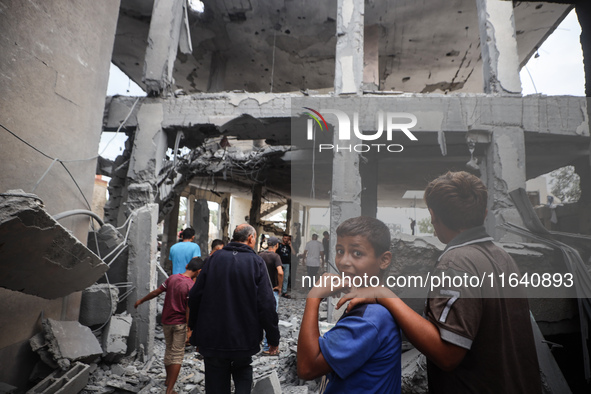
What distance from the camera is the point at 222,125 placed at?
654 cm

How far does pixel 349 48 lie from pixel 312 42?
10.9 ft

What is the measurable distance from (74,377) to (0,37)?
11.3 ft

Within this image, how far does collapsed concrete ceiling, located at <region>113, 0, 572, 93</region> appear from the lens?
795cm

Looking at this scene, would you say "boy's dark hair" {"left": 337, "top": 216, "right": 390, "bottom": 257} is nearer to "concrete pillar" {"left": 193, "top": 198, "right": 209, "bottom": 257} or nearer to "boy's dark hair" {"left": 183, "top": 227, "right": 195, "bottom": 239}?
"boy's dark hair" {"left": 183, "top": 227, "right": 195, "bottom": 239}

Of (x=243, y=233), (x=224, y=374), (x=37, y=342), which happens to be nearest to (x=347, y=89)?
(x=243, y=233)

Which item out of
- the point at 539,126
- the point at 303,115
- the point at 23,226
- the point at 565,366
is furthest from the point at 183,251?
the point at 539,126

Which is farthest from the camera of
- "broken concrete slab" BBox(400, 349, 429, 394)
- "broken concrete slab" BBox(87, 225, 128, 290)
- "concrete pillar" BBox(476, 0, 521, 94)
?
"concrete pillar" BBox(476, 0, 521, 94)

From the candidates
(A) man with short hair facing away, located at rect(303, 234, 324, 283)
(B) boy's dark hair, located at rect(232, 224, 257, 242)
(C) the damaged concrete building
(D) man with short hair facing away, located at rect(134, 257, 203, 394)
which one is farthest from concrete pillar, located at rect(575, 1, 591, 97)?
(A) man with short hair facing away, located at rect(303, 234, 324, 283)

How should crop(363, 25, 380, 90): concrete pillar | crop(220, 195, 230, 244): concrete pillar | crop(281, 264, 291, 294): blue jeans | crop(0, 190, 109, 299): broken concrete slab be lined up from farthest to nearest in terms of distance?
1. crop(220, 195, 230, 244): concrete pillar
2. crop(281, 264, 291, 294): blue jeans
3. crop(363, 25, 380, 90): concrete pillar
4. crop(0, 190, 109, 299): broken concrete slab

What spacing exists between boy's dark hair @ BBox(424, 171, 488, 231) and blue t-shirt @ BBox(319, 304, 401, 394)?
22.1 inches

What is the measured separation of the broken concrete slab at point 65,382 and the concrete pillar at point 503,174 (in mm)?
6319

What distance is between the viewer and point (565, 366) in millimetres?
2723

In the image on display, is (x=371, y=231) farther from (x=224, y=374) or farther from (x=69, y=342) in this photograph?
(x=69, y=342)

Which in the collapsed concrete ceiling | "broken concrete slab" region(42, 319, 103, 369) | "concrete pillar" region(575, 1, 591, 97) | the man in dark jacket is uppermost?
the collapsed concrete ceiling
